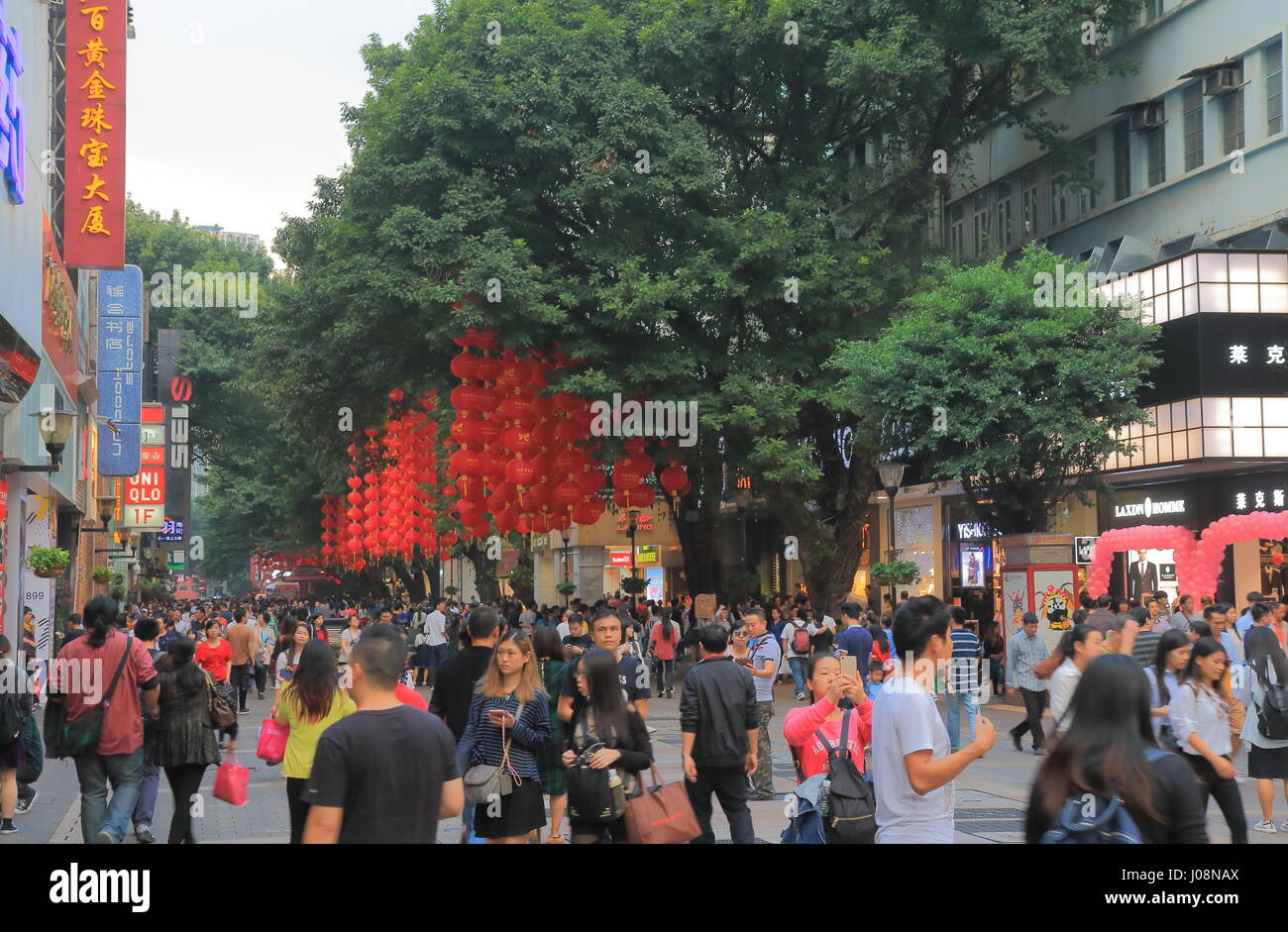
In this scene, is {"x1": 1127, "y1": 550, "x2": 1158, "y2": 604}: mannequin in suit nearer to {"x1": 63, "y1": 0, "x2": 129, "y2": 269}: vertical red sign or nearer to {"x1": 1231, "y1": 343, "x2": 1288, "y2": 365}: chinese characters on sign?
{"x1": 1231, "y1": 343, "x2": 1288, "y2": 365}: chinese characters on sign

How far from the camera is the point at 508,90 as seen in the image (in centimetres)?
2964

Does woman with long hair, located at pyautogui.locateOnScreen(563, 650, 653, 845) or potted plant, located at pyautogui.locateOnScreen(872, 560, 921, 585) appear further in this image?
potted plant, located at pyautogui.locateOnScreen(872, 560, 921, 585)

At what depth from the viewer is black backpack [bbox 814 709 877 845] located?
24.6ft

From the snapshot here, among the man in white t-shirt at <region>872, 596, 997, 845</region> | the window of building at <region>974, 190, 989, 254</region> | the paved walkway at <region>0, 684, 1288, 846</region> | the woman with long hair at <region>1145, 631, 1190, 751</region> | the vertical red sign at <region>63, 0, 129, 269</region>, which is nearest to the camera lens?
the man in white t-shirt at <region>872, 596, 997, 845</region>

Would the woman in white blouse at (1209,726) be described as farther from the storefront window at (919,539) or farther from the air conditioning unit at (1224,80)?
the storefront window at (919,539)

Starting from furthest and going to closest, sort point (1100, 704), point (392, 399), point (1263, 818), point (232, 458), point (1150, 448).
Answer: point (232, 458) < point (392, 399) < point (1150, 448) < point (1263, 818) < point (1100, 704)

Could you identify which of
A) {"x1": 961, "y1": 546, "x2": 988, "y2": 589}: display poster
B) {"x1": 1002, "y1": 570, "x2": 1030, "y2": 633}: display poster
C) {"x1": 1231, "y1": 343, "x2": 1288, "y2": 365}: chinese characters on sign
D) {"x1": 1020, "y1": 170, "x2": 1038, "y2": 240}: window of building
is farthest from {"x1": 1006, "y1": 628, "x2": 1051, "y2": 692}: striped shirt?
{"x1": 1020, "y1": 170, "x2": 1038, "y2": 240}: window of building

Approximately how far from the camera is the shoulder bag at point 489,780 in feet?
26.7

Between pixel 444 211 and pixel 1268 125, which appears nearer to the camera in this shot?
pixel 1268 125

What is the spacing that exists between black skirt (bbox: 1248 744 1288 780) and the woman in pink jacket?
3.99 metres

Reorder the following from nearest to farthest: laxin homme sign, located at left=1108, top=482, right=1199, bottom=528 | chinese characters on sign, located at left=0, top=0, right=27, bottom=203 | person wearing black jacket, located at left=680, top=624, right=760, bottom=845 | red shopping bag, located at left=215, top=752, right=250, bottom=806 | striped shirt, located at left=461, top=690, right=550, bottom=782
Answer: striped shirt, located at left=461, top=690, right=550, bottom=782 < person wearing black jacket, located at left=680, top=624, right=760, bottom=845 < red shopping bag, located at left=215, top=752, right=250, bottom=806 < chinese characters on sign, located at left=0, top=0, right=27, bottom=203 < laxin homme sign, located at left=1108, top=482, right=1199, bottom=528

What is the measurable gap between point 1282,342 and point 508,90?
15.1 m
